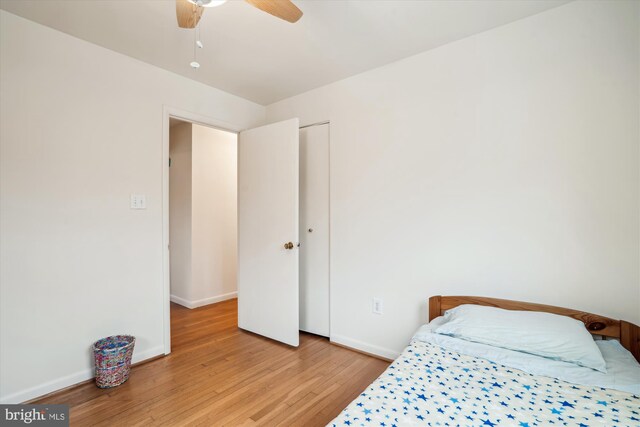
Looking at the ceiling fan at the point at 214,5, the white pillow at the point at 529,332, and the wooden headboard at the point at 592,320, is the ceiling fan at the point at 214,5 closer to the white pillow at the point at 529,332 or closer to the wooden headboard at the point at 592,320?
the white pillow at the point at 529,332

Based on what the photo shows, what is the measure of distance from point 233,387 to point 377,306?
3.97 feet

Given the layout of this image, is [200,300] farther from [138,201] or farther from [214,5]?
[214,5]

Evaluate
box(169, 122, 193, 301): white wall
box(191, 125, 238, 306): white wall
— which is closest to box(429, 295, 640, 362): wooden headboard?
box(191, 125, 238, 306): white wall

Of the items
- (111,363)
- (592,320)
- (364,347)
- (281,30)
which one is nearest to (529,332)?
(592,320)

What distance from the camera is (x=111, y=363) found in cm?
203

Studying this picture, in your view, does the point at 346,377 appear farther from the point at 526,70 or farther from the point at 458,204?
the point at 526,70

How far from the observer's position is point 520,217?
6.18 ft

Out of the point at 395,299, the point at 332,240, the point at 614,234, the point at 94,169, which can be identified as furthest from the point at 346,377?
the point at 94,169

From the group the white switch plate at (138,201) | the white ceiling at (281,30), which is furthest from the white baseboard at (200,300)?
the white ceiling at (281,30)

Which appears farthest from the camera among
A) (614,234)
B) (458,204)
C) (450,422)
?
(458,204)

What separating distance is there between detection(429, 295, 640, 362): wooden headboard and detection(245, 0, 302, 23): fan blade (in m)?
1.91

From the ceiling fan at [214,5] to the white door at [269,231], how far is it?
4.07 feet

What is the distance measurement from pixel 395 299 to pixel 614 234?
136cm

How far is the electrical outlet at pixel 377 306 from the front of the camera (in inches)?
97.4
